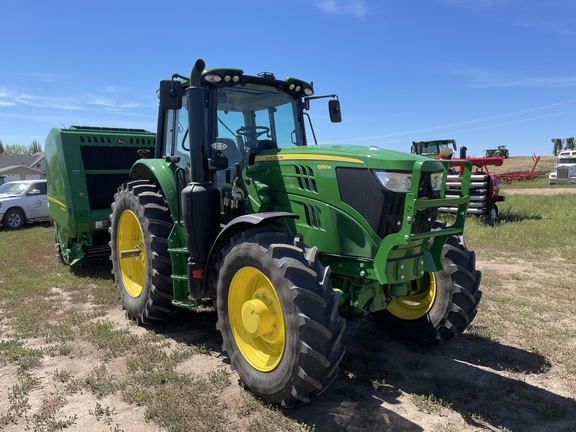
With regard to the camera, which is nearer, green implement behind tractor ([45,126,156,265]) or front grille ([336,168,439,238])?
front grille ([336,168,439,238])

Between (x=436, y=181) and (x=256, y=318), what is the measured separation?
177 centimetres

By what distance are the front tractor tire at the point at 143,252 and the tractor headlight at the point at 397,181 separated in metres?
2.46

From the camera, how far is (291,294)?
3055mm

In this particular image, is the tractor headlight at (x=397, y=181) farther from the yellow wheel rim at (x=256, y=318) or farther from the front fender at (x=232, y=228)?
the yellow wheel rim at (x=256, y=318)

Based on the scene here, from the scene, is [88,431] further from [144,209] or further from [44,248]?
[44,248]

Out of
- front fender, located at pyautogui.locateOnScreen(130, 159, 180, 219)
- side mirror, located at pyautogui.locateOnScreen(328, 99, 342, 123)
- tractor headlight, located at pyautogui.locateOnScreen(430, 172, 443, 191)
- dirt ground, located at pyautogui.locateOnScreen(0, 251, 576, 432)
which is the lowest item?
dirt ground, located at pyautogui.locateOnScreen(0, 251, 576, 432)

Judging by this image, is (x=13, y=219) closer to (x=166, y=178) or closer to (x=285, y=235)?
(x=166, y=178)

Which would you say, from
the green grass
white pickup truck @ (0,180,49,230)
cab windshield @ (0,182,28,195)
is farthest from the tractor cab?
cab windshield @ (0,182,28,195)

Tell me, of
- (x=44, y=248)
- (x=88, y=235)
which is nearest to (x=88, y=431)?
(x=88, y=235)

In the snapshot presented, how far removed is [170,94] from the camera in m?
3.99

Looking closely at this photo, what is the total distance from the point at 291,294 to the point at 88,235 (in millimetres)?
5613

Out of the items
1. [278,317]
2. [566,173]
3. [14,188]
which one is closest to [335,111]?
[278,317]

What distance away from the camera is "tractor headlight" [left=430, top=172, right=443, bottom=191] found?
350 centimetres

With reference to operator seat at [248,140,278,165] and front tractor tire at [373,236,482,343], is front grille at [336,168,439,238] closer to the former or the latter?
front tractor tire at [373,236,482,343]
